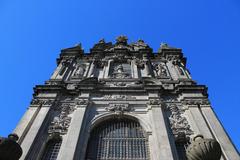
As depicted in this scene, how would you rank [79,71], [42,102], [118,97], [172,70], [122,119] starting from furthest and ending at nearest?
1. [79,71]
2. [172,70]
3. [118,97]
4. [42,102]
5. [122,119]

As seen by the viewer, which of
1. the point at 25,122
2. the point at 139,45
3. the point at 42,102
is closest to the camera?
the point at 25,122

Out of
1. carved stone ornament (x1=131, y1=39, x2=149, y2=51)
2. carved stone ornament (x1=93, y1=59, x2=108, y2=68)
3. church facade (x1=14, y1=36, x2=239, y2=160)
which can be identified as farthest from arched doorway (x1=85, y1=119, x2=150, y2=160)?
carved stone ornament (x1=131, y1=39, x2=149, y2=51)

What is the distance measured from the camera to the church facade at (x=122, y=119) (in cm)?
1168

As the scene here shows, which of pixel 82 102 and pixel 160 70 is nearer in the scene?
pixel 82 102

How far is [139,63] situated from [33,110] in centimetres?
1016

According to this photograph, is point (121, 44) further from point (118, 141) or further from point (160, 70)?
point (118, 141)

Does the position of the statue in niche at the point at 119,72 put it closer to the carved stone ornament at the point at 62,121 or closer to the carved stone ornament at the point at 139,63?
the carved stone ornament at the point at 139,63

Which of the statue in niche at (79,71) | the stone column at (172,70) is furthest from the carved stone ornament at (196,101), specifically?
the statue in niche at (79,71)

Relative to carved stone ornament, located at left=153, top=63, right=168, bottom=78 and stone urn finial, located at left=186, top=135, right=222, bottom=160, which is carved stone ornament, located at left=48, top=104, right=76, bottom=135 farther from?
carved stone ornament, located at left=153, top=63, right=168, bottom=78

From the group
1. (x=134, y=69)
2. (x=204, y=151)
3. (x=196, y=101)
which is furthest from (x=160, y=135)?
(x=134, y=69)

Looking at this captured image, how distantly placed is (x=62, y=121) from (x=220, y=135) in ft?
27.3

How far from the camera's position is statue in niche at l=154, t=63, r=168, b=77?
19441mm

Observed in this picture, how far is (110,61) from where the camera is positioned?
22.0 m

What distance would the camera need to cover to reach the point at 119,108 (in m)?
14.8
